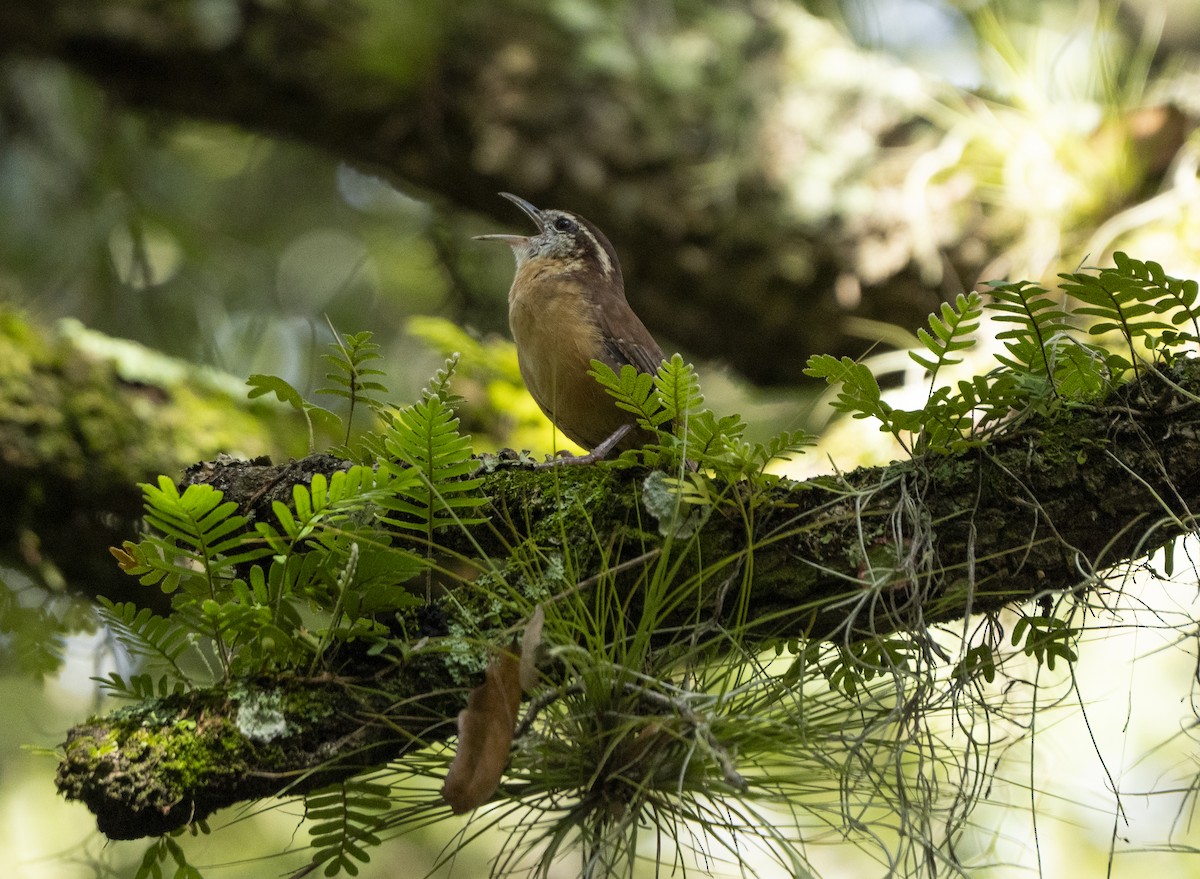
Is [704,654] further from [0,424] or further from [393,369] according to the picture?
[393,369]

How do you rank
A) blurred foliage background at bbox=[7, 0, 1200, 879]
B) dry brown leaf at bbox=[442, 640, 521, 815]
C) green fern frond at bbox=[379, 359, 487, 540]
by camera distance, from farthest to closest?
blurred foliage background at bbox=[7, 0, 1200, 879]
green fern frond at bbox=[379, 359, 487, 540]
dry brown leaf at bbox=[442, 640, 521, 815]

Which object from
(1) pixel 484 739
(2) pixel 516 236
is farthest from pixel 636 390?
(2) pixel 516 236

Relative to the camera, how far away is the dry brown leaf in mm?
1934

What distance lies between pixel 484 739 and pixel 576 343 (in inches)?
64.3

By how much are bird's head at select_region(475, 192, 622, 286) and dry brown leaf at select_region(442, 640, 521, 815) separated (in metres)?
2.02

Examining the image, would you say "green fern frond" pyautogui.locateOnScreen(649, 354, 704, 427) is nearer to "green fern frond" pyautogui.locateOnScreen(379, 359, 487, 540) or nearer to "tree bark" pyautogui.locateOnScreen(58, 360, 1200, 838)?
"tree bark" pyautogui.locateOnScreen(58, 360, 1200, 838)

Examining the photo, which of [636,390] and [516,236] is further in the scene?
[516,236]

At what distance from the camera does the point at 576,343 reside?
3346mm

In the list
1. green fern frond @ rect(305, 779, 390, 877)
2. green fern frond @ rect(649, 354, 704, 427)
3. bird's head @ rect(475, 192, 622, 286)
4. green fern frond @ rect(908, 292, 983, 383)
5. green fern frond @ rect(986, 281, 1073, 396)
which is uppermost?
bird's head @ rect(475, 192, 622, 286)

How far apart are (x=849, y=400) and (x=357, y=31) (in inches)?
175

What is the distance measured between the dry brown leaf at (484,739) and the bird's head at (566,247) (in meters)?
2.02

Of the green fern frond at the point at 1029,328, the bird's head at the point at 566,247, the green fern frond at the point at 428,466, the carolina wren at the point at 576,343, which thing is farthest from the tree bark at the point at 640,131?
the green fern frond at the point at 428,466

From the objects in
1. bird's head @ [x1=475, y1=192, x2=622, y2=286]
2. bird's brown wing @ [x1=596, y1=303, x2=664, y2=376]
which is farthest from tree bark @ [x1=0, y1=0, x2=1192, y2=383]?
bird's brown wing @ [x1=596, y1=303, x2=664, y2=376]

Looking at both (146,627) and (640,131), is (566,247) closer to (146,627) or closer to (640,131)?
(640,131)
